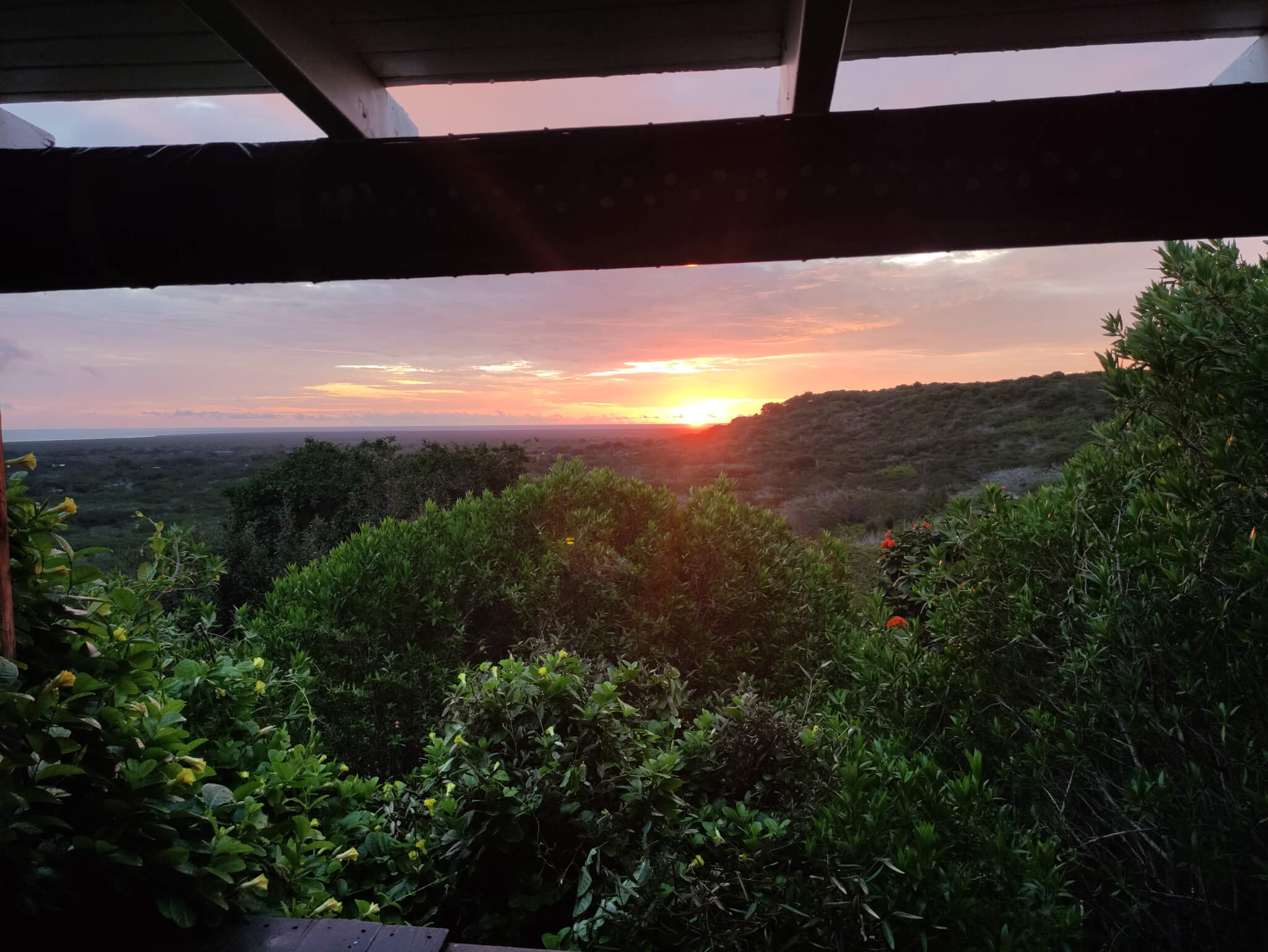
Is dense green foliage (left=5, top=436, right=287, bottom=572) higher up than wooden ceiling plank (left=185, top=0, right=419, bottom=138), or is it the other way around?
wooden ceiling plank (left=185, top=0, right=419, bottom=138)

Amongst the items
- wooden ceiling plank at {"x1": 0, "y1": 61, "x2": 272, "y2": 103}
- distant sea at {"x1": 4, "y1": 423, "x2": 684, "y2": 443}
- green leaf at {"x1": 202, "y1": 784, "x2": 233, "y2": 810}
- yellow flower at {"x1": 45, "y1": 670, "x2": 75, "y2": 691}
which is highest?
wooden ceiling plank at {"x1": 0, "y1": 61, "x2": 272, "y2": 103}

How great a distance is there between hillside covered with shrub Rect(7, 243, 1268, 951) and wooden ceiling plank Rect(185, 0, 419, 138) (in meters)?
0.92

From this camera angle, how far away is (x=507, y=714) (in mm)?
2230

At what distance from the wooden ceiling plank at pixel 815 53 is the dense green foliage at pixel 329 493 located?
639 centimetres

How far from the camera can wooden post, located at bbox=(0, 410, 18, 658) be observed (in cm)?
112

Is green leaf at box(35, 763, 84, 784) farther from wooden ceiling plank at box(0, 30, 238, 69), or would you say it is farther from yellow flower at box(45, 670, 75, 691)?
wooden ceiling plank at box(0, 30, 238, 69)

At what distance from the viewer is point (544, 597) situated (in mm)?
4285

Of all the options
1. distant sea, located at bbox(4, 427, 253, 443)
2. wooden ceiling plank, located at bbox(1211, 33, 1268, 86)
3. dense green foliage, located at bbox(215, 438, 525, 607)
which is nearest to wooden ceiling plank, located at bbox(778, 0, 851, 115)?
wooden ceiling plank, located at bbox(1211, 33, 1268, 86)

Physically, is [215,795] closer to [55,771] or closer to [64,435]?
[55,771]

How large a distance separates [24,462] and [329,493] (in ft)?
22.2

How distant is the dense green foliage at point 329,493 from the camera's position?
7234 millimetres

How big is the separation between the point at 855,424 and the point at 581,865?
12447 mm

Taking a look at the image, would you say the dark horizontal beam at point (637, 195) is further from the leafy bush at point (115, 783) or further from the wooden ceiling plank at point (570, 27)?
the leafy bush at point (115, 783)

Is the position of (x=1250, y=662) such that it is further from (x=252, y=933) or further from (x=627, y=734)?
(x=252, y=933)
